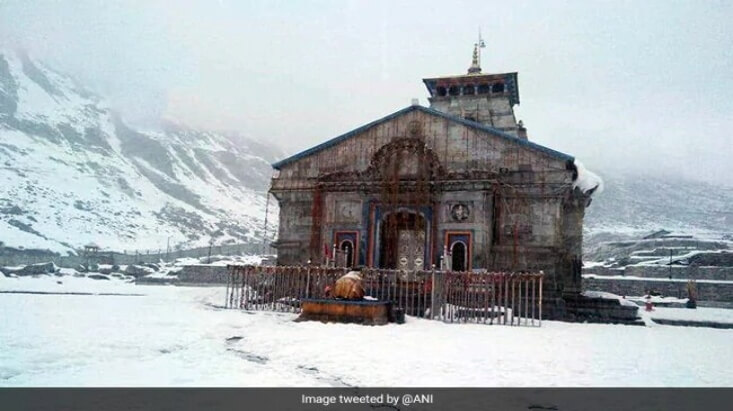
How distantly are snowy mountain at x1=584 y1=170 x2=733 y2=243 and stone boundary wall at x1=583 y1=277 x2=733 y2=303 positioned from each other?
65312 millimetres

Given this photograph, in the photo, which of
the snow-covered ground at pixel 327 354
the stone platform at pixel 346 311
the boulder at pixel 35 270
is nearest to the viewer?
the snow-covered ground at pixel 327 354

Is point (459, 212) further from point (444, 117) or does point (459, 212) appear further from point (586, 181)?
point (586, 181)

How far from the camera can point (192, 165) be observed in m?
163

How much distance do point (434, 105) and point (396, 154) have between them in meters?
13.2

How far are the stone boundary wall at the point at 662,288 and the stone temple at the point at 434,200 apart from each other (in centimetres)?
1285

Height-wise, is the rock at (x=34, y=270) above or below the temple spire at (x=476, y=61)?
below

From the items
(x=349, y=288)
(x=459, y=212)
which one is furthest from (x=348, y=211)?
(x=349, y=288)

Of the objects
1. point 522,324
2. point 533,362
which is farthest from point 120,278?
point 533,362
